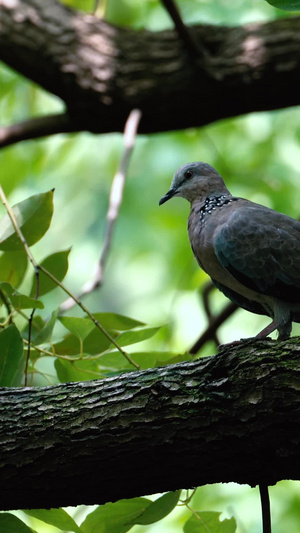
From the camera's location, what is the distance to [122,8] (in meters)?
5.91

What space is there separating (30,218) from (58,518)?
38.4 inches

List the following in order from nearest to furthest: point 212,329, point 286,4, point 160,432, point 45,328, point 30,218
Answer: point 286,4 → point 160,432 → point 45,328 → point 30,218 → point 212,329

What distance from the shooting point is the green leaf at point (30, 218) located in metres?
2.58

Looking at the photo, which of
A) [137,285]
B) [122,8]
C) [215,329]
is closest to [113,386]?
[215,329]

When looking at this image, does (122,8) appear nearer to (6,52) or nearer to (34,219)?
(6,52)

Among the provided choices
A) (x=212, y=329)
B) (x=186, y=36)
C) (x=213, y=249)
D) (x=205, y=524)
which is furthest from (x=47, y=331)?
(x=186, y=36)

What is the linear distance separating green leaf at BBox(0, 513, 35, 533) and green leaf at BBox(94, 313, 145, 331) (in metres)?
0.79

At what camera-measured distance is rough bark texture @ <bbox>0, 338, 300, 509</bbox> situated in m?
2.04

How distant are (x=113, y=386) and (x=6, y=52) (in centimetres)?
283

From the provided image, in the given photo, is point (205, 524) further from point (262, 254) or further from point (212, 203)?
point (212, 203)

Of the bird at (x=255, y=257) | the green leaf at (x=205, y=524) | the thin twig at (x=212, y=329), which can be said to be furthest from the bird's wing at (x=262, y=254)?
the thin twig at (x=212, y=329)

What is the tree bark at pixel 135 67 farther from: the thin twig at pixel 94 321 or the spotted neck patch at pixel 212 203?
the thin twig at pixel 94 321

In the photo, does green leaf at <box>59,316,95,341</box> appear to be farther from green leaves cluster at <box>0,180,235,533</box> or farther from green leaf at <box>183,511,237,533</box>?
green leaf at <box>183,511,237,533</box>

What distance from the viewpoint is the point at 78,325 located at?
256 cm
